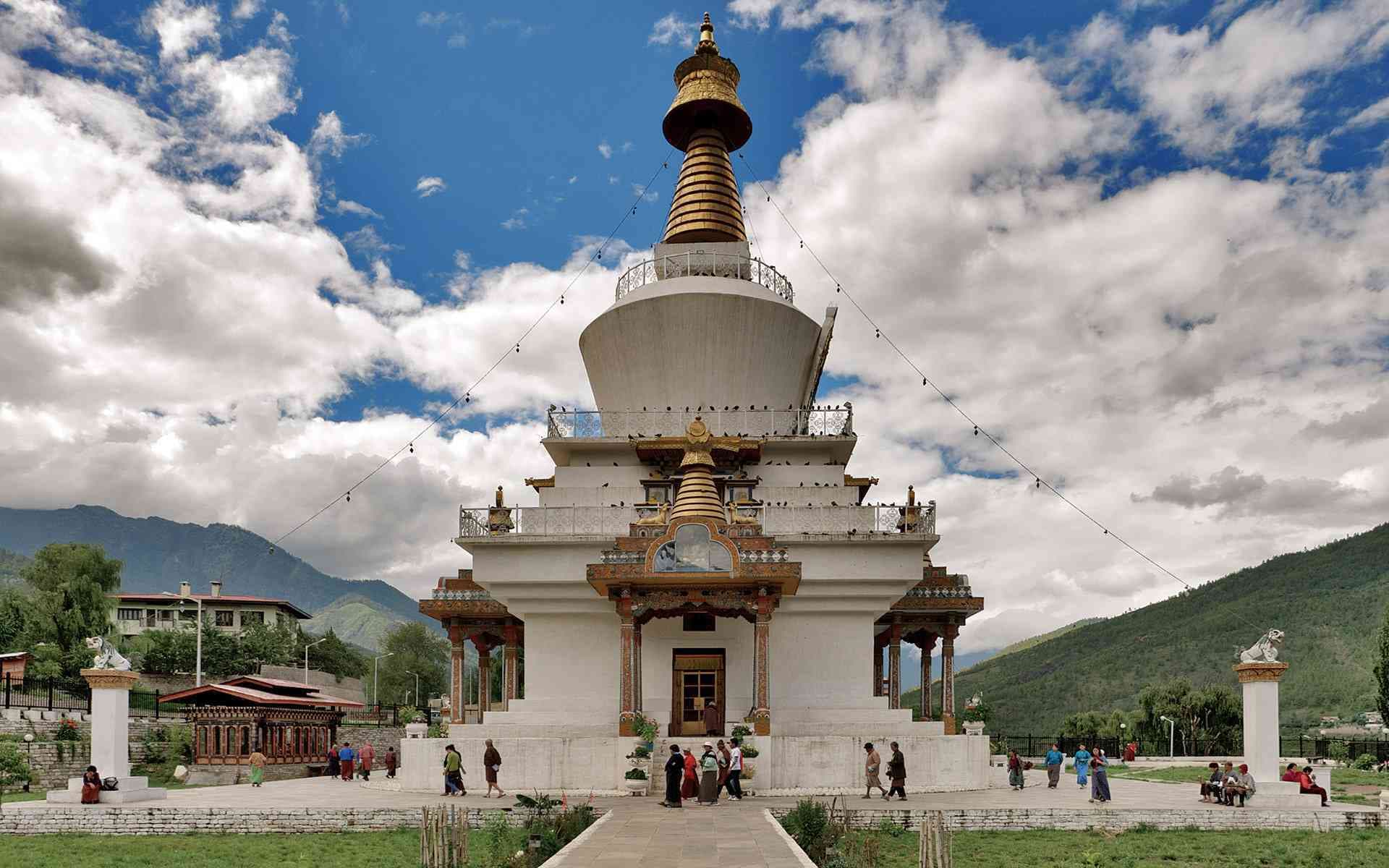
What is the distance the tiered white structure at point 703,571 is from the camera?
2698 cm

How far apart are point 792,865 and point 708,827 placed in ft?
16.7

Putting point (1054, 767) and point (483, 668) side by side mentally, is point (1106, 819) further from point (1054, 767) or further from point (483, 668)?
point (483, 668)

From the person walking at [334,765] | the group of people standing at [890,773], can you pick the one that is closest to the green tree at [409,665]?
the person walking at [334,765]

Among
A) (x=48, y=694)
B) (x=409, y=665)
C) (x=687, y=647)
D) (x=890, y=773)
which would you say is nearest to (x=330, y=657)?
(x=409, y=665)

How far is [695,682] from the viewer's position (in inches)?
1176

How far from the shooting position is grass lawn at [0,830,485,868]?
55.9 feet

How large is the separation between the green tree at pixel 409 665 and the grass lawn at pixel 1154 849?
234 ft

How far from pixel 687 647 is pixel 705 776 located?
8420mm

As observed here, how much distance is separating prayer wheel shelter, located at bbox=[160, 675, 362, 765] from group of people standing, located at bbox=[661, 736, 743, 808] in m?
20.0

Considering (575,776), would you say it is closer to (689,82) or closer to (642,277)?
(642,277)

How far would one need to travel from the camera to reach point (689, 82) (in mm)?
40062

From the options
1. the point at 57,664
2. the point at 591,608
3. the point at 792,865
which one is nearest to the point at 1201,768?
the point at 591,608

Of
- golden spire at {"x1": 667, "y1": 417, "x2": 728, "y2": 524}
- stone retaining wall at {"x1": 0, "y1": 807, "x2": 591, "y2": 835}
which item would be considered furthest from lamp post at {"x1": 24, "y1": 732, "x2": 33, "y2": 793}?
golden spire at {"x1": 667, "y1": 417, "x2": 728, "y2": 524}

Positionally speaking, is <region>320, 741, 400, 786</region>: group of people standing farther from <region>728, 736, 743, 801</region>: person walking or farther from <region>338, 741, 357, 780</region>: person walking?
<region>728, 736, 743, 801</region>: person walking
